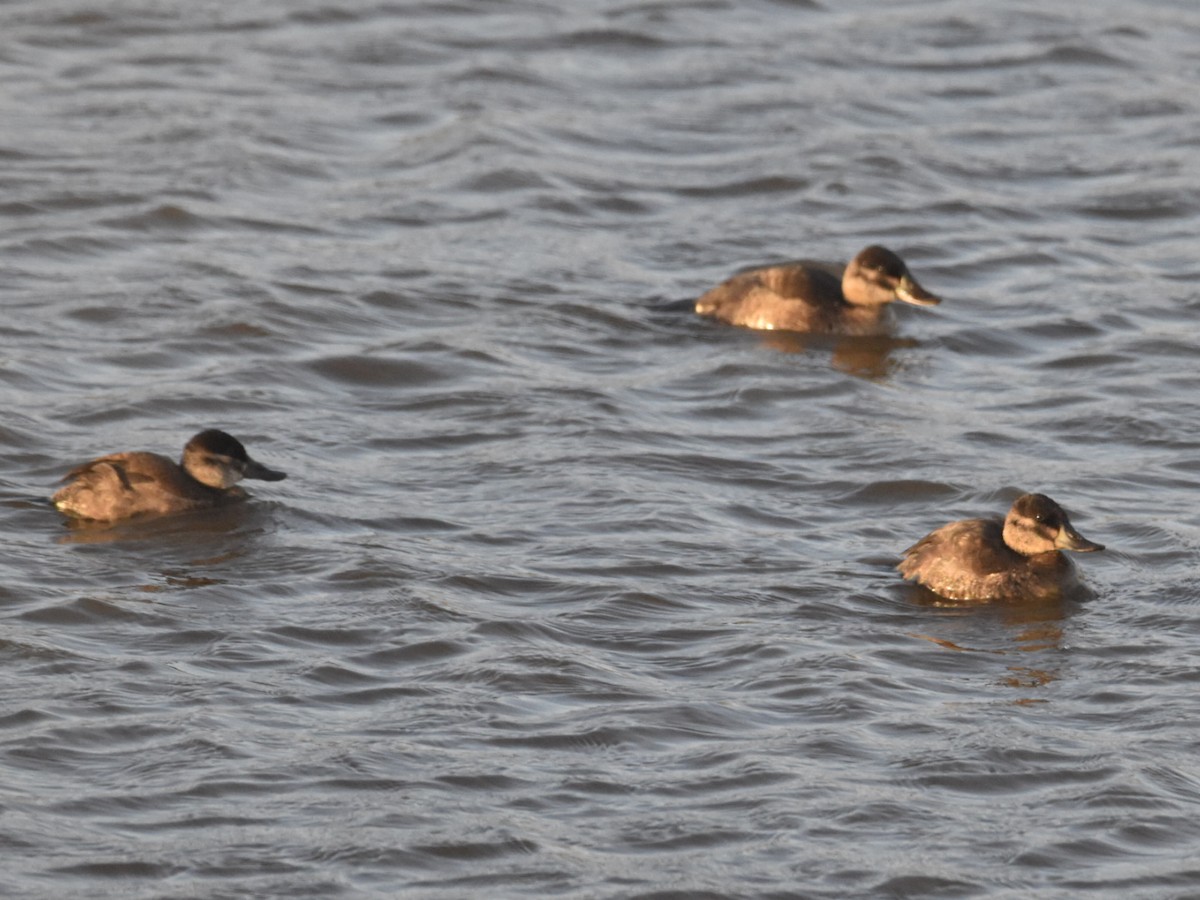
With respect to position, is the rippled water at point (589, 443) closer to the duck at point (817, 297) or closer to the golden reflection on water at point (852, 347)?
the golden reflection on water at point (852, 347)

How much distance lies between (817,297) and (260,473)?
14.3 feet

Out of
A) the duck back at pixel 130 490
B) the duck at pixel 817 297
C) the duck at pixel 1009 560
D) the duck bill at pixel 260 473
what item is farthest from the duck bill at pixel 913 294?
the duck back at pixel 130 490

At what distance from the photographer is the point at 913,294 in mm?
13953

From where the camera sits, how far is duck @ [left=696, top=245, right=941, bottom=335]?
1384 cm

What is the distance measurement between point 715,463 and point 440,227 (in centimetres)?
438

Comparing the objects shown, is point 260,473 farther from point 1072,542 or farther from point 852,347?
point 852,347

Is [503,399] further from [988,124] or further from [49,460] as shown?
[988,124]

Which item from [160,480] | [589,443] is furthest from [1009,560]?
[160,480]

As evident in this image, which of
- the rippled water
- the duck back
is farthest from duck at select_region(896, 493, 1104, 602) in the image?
the duck back

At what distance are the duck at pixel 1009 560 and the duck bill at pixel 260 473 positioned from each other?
292 centimetres

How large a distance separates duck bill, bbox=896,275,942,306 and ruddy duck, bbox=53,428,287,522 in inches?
180

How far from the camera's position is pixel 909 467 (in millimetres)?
11562

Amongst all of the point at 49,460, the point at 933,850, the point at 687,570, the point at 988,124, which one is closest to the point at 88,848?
the point at 933,850

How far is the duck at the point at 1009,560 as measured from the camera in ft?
32.2
